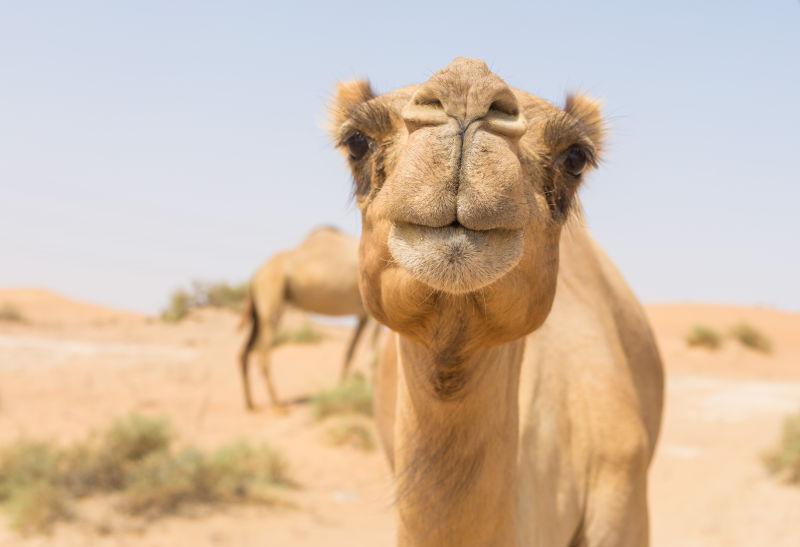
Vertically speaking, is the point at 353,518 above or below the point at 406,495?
below

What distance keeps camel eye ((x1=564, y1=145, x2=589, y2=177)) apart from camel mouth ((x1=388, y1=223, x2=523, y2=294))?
60 centimetres

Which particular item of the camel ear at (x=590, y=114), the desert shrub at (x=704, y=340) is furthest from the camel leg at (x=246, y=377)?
the desert shrub at (x=704, y=340)

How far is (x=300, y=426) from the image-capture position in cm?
1185

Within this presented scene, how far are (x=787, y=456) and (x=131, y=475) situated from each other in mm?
6314

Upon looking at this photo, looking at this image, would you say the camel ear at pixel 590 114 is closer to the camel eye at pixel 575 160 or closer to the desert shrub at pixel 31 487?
the camel eye at pixel 575 160

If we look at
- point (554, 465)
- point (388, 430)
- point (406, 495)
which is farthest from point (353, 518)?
point (406, 495)

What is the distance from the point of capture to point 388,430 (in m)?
4.73

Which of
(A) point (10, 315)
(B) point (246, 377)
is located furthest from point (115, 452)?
(A) point (10, 315)

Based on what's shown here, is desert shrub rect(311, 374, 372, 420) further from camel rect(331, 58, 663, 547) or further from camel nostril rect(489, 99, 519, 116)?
camel nostril rect(489, 99, 519, 116)

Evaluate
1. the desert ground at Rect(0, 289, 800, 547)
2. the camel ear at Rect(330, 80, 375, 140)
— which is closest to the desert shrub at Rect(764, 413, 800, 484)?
the desert ground at Rect(0, 289, 800, 547)

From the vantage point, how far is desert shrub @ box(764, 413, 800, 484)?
871 cm

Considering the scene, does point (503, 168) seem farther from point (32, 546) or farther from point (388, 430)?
point (32, 546)

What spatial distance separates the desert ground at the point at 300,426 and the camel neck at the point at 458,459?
306 millimetres

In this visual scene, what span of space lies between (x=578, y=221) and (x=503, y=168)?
97 cm
